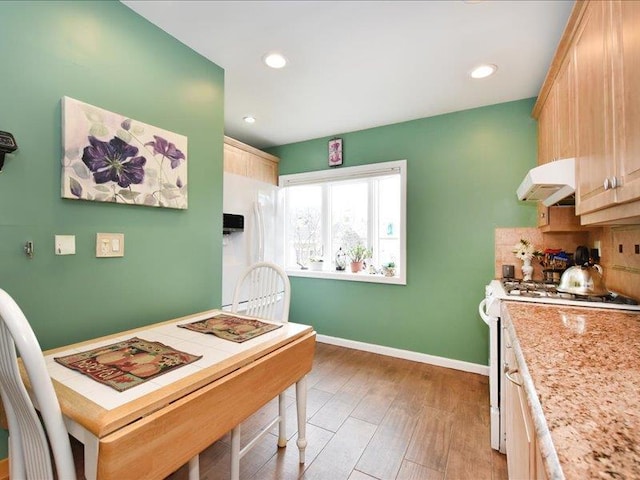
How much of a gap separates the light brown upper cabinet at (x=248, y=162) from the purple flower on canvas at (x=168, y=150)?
1170 millimetres

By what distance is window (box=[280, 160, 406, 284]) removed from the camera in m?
3.36

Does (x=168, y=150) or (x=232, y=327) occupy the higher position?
(x=168, y=150)

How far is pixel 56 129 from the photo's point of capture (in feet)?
4.68

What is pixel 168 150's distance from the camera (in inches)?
73.9

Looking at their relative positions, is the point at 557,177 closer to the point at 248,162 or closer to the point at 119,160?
the point at 119,160

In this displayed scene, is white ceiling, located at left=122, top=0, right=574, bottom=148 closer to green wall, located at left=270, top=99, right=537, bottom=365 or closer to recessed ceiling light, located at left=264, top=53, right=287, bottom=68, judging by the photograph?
recessed ceiling light, located at left=264, top=53, right=287, bottom=68

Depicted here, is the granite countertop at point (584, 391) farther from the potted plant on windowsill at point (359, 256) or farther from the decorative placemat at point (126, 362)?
the potted plant on windowsill at point (359, 256)

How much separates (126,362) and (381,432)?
164 centimetres

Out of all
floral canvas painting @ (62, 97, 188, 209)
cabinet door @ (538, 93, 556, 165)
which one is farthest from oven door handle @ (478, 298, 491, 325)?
floral canvas painting @ (62, 97, 188, 209)

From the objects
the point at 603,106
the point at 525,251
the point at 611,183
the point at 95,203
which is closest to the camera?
the point at 611,183

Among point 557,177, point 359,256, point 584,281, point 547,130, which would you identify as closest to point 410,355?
point 359,256

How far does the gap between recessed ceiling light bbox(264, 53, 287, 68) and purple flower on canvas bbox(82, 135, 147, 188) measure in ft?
3.67

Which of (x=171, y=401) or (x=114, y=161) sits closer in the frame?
(x=171, y=401)

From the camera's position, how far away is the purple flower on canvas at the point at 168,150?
1.81m
